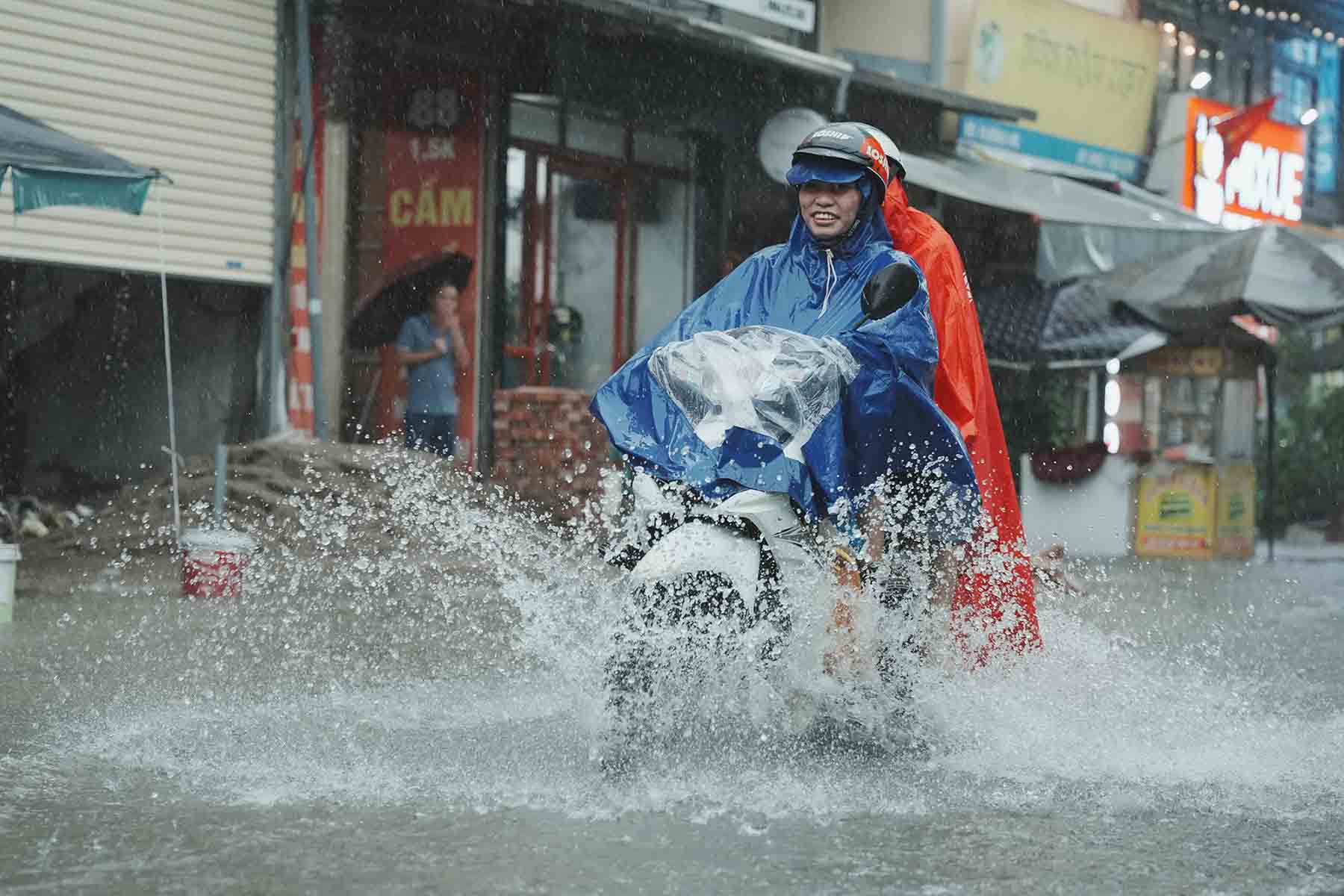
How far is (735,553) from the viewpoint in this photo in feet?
13.5

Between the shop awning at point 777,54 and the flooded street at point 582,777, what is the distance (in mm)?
6449

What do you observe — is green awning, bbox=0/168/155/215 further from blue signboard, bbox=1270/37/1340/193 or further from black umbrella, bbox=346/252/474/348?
blue signboard, bbox=1270/37/1340/193

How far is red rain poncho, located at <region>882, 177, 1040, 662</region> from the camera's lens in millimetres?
4801

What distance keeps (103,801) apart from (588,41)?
10.7 m

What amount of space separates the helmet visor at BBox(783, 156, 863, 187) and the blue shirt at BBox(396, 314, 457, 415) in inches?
320

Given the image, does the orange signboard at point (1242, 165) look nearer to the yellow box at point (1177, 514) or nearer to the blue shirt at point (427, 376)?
the yellow box at point (1177, 514)

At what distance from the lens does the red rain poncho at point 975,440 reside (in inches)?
189

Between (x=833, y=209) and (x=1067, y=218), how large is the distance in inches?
432

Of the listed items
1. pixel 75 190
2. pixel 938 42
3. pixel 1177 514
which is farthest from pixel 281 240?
pixel 938 42

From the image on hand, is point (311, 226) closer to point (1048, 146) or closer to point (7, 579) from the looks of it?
point (7, 579)

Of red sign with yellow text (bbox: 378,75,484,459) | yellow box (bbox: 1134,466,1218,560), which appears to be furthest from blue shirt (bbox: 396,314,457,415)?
yellow box (bbox: 1134,466,1218,560)

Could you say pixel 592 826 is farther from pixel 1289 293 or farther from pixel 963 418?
pixel 1289 293

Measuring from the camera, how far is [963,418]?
4.79 metres

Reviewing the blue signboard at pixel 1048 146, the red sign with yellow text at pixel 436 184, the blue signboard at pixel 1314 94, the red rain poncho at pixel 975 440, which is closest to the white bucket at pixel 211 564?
the red rain poncho at pixel 975 440
